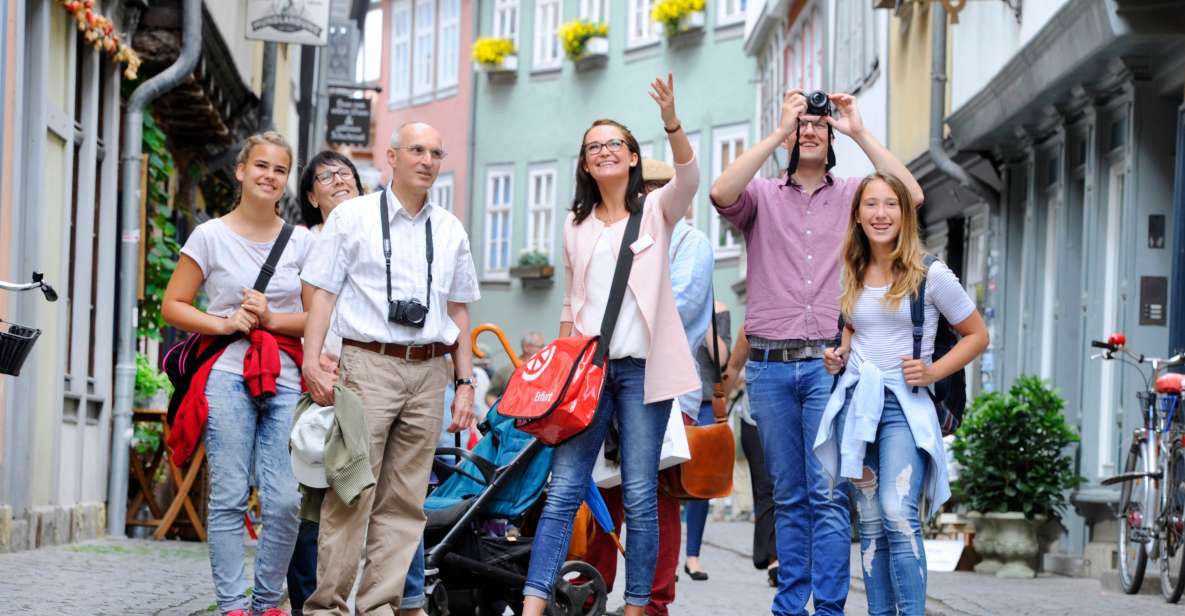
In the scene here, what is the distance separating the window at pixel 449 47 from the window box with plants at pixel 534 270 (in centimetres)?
445

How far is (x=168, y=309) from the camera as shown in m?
7.60

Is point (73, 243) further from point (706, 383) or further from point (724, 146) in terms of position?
point (724, 146)

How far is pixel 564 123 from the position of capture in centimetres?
3750

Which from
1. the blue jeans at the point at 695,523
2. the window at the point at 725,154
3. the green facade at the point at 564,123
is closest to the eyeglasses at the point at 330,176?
the blue jeans at the point at 695,523

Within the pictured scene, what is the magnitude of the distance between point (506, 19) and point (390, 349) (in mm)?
32363

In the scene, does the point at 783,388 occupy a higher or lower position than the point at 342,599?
higher

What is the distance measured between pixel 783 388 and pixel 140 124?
8414mm

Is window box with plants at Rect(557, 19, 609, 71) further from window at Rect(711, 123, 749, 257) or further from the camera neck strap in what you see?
the camera neck strap

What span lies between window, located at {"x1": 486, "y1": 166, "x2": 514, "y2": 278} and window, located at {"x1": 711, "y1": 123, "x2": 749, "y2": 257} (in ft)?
17.9

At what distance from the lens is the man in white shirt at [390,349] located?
720 centimetres

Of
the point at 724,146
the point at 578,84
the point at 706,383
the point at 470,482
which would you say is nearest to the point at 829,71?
the point at 724,146

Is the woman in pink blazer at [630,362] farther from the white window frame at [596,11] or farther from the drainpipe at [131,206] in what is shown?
the white window frame at [596,11]

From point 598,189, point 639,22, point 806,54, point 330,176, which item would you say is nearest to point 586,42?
point 639,22

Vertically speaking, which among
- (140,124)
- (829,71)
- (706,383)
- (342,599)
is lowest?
(342,599)
